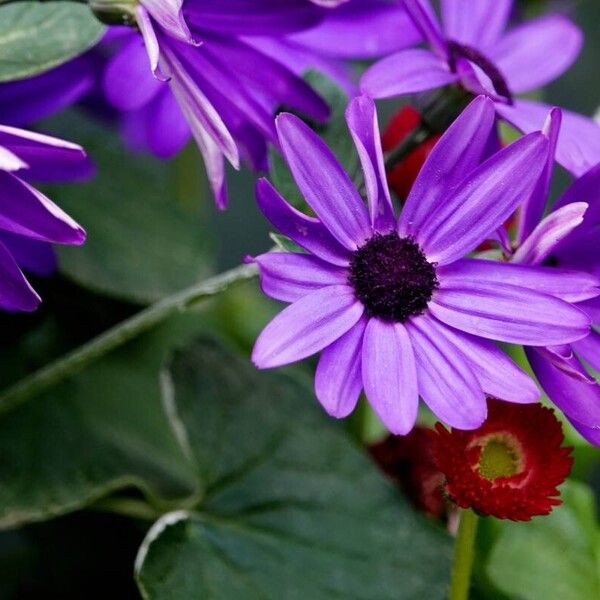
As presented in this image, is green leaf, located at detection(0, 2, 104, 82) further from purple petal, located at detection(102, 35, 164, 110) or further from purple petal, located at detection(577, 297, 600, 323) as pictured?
purple petal, located at detection(577, 297, 600, 323)

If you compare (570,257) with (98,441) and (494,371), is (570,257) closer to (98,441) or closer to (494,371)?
(494,371)

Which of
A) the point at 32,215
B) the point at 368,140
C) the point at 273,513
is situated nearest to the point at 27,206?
the point at 32,215

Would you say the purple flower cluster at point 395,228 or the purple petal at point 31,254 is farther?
the purple petal at point 31,254

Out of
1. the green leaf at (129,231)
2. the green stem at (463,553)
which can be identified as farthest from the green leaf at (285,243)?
the green leaf at (129,231)

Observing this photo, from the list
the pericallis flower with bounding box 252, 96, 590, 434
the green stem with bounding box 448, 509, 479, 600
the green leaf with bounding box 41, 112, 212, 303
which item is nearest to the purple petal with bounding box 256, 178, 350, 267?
the pericallis flower with bounding box 252, 96, 590, 434

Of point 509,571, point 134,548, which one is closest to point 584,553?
point 509,571

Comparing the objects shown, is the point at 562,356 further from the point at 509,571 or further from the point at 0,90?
the point at 0,90

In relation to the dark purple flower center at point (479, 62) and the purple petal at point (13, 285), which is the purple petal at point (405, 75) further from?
the purple petal at point (13, 285)
